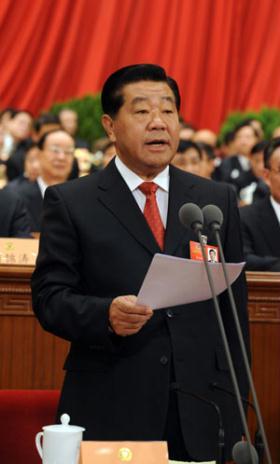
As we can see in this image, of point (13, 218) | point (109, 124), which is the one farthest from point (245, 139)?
point (109, 124)

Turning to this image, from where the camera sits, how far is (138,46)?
12.4 metres

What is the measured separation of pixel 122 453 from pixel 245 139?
7263mm

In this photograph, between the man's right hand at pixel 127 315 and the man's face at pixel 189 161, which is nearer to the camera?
the man's right hand at pixel 127 315

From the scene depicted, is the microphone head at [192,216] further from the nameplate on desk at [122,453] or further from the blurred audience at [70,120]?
the blurred audience at [70,120]

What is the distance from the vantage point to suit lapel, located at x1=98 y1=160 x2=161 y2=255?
7.72 feet

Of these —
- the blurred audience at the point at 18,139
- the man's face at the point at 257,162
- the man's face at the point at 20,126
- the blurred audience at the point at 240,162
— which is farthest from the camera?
the man's face at the point at 20,126

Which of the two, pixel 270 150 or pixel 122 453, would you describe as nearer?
pixel 122 453

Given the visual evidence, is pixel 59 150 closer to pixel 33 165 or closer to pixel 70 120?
pixel 33 165

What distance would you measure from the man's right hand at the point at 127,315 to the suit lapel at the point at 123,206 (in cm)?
21

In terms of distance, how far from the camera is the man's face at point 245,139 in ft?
29.2

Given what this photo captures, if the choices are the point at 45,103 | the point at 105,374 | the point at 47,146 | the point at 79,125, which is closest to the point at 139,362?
the point at 105,374

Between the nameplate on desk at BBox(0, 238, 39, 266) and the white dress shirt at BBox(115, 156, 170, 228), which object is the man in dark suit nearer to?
the white dress shirt at BBox(115, 156, 170, 228)

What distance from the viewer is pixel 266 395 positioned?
11.3 feet

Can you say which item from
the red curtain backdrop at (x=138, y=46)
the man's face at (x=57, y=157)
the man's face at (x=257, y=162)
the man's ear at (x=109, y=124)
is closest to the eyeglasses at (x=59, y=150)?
the man's face at (x=57, y=157)
